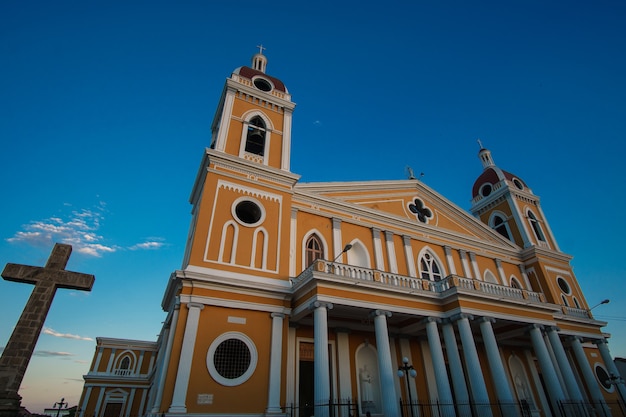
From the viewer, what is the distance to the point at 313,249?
1570 centimetres

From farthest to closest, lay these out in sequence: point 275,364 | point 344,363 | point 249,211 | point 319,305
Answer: point 249,211, point 344,363, point 275,364, point 319,305

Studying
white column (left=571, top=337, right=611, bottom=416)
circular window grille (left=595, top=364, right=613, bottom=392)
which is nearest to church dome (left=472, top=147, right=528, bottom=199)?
white column (left=571, top=337, right=611, bottom=416)

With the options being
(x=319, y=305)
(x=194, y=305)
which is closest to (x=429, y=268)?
(x=319, y=305)

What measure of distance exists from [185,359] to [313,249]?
6.91 m

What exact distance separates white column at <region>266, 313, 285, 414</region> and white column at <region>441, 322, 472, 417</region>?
607 cm

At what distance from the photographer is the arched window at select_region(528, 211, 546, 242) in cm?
2380

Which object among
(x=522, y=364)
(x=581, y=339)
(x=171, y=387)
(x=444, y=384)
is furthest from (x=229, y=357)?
(x=581, y=339)

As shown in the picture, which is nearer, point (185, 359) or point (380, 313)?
point (185, 359)

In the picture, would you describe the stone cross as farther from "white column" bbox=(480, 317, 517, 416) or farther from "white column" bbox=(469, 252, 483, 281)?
"white column" bbox=(469, 252, 483, 281)

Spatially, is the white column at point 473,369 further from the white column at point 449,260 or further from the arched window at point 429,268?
the white column at point 449,260

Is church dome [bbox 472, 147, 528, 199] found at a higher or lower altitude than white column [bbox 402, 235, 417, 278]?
higher

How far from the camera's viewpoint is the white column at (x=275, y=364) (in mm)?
11184

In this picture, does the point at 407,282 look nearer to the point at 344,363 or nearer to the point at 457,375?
the point at 457,375

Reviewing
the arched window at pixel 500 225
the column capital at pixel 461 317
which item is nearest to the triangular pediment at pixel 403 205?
the arched window at pixel 500 225
